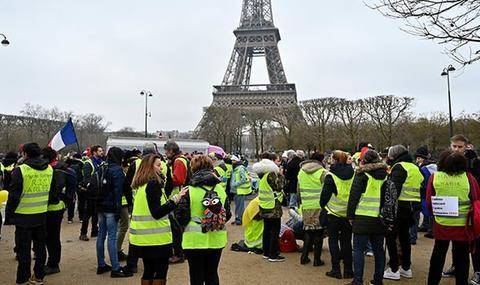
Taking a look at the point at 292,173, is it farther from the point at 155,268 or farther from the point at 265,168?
the point at 155,268

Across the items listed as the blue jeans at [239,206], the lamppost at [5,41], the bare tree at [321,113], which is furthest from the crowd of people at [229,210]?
the bare tree at [321,113]

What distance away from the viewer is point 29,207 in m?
5.86

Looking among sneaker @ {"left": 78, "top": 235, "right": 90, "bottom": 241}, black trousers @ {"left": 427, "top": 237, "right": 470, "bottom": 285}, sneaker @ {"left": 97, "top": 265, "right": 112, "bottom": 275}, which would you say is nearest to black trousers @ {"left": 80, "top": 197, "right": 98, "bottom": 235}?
sneaker @ {"left": 78, "top": 235, "right": 90, "bottom": 241}

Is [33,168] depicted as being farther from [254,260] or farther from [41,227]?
[254,260]

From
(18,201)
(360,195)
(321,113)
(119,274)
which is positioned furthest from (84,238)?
(321,113)

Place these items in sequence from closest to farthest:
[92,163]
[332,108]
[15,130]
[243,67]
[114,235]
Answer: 1. [114,235]
2. [92,163]
3. [332,108]
4. [15,130]
5. [243,67]

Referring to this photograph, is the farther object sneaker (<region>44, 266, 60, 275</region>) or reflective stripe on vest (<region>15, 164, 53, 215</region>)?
sneaker (<region>44, 266, 60, 275</region>)

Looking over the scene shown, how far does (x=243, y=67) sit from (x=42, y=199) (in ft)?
199

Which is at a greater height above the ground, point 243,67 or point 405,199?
point 243,67

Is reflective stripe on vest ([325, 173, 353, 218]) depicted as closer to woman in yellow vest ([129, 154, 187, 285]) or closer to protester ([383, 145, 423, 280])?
protester ([383, 145, 423, 280])

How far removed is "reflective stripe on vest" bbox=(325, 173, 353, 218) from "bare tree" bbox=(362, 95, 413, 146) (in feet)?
121

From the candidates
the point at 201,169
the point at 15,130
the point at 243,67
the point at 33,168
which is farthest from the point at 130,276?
the point at 243,67

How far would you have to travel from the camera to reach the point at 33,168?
5.90 metres

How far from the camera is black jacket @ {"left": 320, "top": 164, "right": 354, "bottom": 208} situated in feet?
21.1
